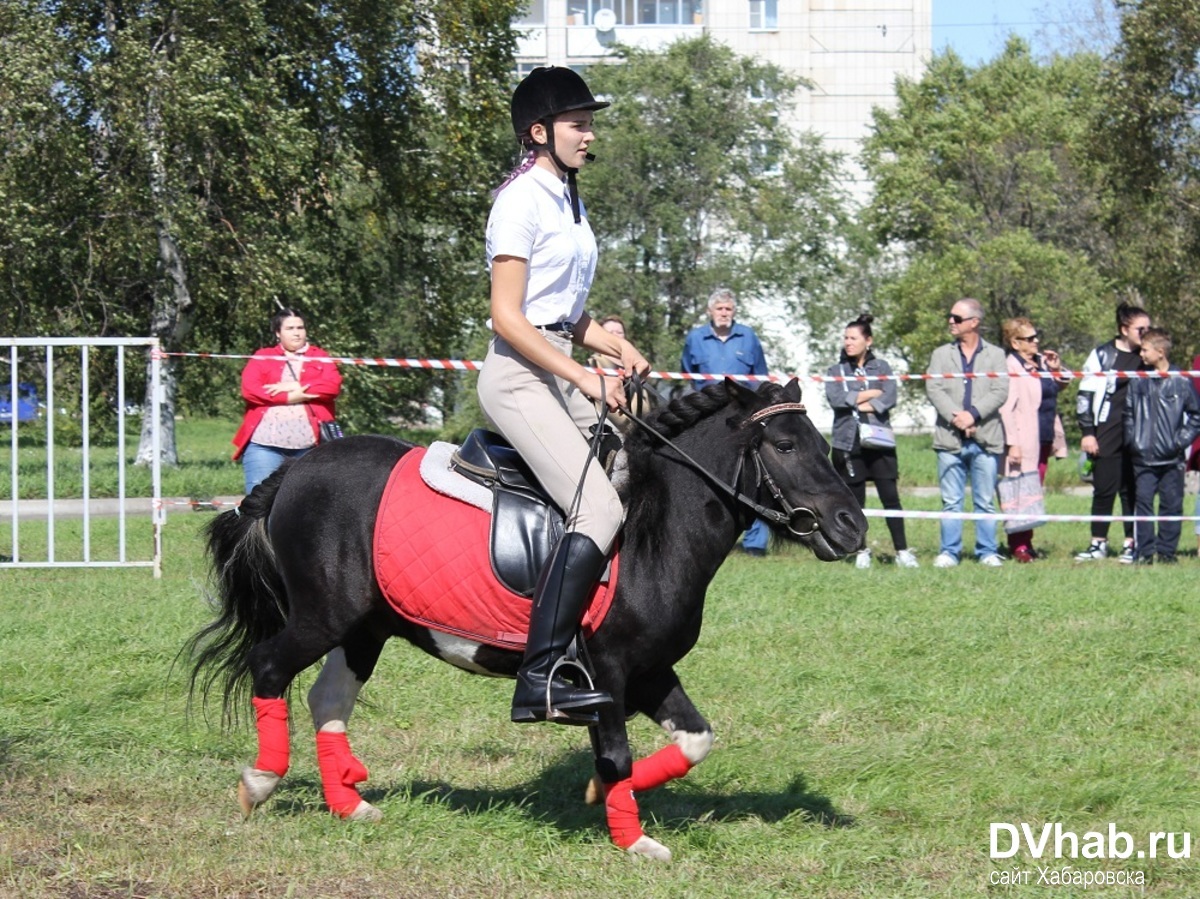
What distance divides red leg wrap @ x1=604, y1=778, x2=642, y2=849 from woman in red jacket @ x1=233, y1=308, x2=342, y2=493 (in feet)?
22.2

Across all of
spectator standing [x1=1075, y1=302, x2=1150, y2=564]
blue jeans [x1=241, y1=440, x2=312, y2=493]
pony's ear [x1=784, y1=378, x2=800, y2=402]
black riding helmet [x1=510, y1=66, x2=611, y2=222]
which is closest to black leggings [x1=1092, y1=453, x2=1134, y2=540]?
spectator standing [x1=1075, y1=302, x2=1150, y2=564]

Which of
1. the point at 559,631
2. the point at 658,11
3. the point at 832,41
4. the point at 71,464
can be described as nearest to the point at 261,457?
the point at 559,631

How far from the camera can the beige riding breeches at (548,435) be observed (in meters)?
5.30

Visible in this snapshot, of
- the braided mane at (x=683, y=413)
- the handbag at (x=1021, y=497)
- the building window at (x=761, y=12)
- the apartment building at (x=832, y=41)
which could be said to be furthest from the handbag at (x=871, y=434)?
the building window at (x=761, y=12)

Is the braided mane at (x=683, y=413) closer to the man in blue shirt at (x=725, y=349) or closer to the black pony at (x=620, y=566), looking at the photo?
the black pony at (x=620, y=566)

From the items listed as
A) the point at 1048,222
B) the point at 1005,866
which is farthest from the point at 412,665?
the point at 1048,222

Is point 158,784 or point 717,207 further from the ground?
point 717,207

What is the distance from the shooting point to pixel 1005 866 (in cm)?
533

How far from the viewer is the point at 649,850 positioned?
536 cm

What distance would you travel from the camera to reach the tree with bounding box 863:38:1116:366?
39688mm

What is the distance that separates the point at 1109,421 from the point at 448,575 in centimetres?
1028

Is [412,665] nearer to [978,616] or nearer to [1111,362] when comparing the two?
[978,616]

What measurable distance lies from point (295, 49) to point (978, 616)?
18128 millimetres

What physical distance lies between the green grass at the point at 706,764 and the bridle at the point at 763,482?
3.98 ft
